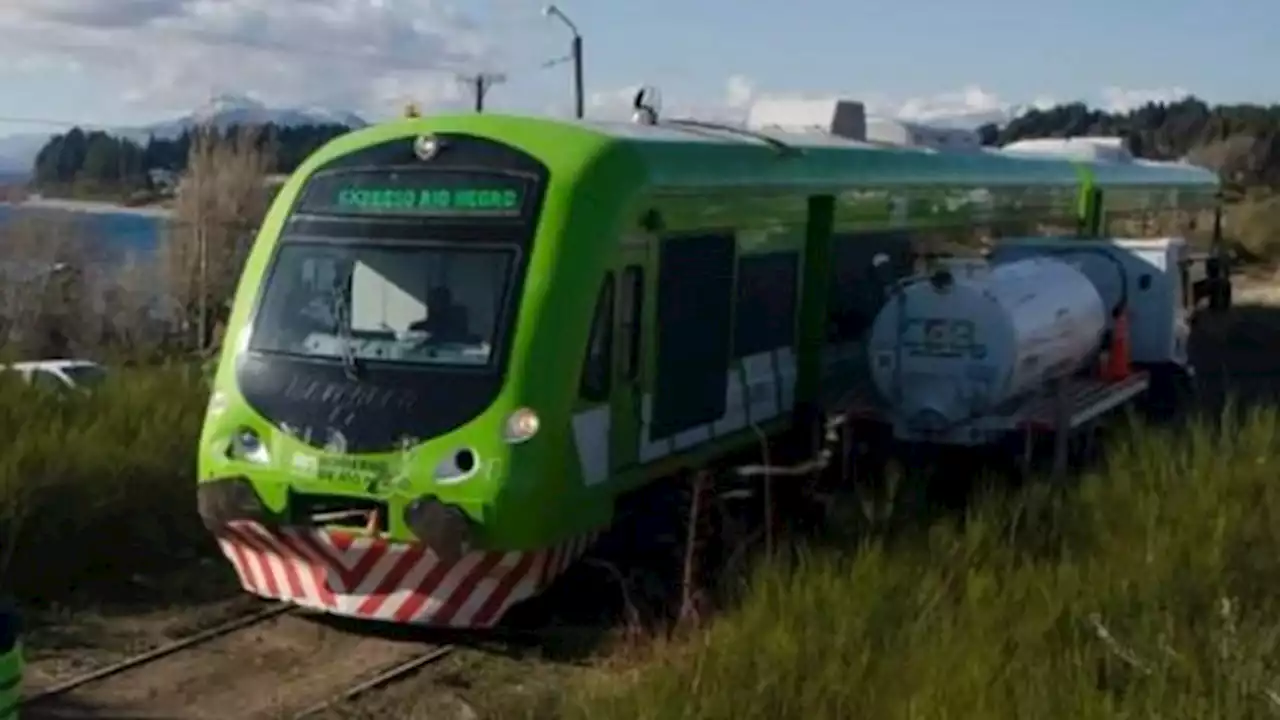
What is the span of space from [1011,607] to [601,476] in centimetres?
296

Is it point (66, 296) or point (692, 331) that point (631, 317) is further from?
point (66, 296)

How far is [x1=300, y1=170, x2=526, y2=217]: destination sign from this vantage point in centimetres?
1129

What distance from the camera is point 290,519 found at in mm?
10859

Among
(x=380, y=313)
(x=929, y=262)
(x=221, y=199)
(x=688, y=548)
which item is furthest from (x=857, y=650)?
(x=221, y=199)

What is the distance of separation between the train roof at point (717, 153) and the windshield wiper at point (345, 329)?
99 cm

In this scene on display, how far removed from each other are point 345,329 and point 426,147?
47.5 inches

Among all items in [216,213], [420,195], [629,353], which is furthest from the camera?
[216,213]

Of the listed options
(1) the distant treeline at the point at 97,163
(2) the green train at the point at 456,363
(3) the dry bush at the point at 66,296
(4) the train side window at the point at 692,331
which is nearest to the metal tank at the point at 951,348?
(4) the train side window at the point at 692,331

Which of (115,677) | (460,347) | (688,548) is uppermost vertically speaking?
(460,347)

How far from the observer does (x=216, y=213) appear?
2928 cm

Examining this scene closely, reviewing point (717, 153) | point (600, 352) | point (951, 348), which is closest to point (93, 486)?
point (600, 352)

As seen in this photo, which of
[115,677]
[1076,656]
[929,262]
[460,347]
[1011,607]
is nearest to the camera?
[1076,656]

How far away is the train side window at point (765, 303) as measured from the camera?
13.7 meters

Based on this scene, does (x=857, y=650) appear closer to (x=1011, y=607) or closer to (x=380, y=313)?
(x=1011, y=607)
